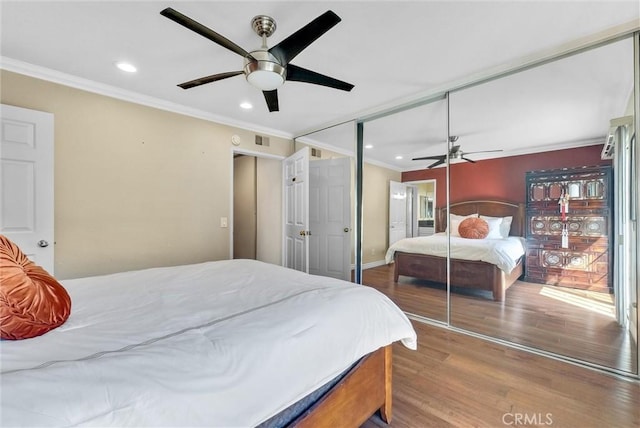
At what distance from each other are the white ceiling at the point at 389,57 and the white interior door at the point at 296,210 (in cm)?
85

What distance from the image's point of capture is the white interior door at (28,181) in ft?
7.21

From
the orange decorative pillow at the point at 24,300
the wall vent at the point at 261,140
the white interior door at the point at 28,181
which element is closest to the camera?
the orange decorative pillow at the point at 24,300

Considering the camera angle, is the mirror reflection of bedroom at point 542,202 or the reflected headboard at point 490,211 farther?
the reflected headboard at point 490,211

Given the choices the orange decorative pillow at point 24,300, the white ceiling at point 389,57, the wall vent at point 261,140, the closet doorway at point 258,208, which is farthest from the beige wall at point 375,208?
the orange decorative pillow at point 24,300

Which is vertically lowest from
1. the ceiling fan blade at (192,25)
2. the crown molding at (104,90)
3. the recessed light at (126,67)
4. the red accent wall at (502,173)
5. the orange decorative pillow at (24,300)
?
the orange decorative pillow at (24,300)

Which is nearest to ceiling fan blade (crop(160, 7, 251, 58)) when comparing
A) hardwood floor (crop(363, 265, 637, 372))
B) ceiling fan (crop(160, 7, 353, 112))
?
ceiling fan (crop(160, 7, 353, 112))

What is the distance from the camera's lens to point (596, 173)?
7.55 ft

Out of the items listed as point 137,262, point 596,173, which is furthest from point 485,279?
point 137,262

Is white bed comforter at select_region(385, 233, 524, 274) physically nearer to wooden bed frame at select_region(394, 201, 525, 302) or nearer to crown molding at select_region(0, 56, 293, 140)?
wooden bed frame at select_region(394, 201, 525, 302)

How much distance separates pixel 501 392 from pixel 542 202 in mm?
1719

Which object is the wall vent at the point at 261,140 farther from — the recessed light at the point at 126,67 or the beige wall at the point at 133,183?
the recessed light at the point at 126,67

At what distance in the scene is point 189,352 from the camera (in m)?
0.87

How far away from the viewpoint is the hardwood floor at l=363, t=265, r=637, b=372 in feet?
7.45

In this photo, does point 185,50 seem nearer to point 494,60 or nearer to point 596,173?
point 494,60
